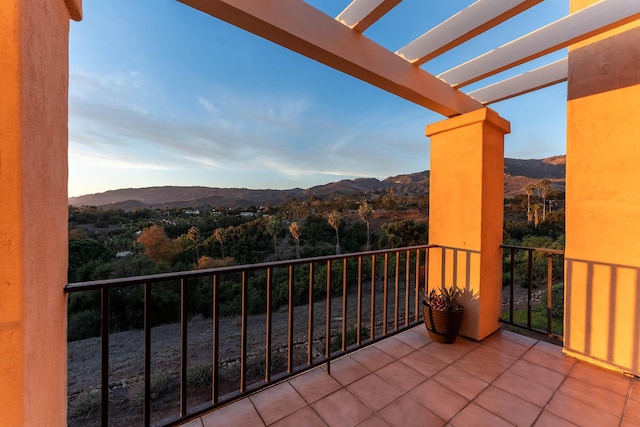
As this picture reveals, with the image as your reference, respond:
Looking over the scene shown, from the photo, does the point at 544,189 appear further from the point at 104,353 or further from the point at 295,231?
the point at 104,353

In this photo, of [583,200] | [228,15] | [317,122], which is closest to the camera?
[228,15]

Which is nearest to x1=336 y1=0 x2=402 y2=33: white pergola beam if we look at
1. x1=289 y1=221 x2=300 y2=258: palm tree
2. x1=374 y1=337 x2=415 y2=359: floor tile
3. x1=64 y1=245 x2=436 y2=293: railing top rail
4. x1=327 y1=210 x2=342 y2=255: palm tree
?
x1=64 y1=245 x2=436 y2=293: railing top rail

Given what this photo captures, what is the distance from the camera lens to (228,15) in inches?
57.4

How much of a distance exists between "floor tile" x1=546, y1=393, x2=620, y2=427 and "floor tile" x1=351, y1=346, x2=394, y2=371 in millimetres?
1126

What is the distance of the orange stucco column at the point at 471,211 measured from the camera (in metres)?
2.52

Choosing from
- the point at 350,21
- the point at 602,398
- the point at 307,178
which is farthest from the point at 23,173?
the point at 307,178

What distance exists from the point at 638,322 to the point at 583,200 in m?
1.05

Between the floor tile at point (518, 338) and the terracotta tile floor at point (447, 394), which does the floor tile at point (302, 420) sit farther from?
the floor tile at point (518, 338)

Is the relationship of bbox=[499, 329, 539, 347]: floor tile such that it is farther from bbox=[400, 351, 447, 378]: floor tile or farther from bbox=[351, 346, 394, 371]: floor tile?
bbox=[351, 346, 394, 371]: floor tile

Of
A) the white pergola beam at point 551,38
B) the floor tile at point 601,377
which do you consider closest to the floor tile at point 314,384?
the floor tile at point 601,377

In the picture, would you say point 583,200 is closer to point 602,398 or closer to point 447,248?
point 447,248

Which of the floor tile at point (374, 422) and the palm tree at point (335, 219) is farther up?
the palm tree at point (335, 219)

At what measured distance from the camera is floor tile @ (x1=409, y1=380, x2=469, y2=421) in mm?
1651

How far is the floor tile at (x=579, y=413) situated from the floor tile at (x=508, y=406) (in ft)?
0.44
